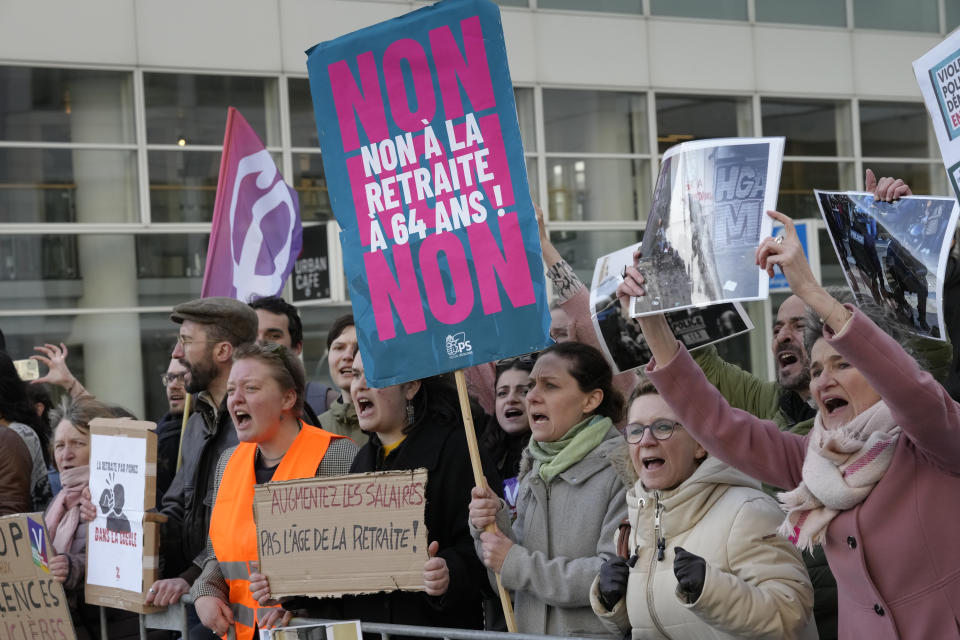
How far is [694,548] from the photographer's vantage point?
3.70m

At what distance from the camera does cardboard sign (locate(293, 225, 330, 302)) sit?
10562mm

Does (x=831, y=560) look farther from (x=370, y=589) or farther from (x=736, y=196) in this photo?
(x=370, y=589)

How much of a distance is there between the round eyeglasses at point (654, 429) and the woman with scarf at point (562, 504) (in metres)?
0.26

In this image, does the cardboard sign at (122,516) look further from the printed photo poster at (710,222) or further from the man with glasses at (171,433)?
the printed photo poster at (710,222)

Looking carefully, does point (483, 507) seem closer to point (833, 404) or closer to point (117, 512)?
point (833, 404)

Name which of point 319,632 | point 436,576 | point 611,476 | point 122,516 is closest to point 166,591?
point 122,516

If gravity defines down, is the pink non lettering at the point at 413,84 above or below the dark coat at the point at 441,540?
above

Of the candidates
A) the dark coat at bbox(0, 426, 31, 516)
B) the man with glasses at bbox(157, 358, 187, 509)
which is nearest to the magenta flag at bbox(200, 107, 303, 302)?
the man with glasses at bbox(157, 358, 187, 509)

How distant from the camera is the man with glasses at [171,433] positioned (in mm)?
6332

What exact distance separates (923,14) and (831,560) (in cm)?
1771

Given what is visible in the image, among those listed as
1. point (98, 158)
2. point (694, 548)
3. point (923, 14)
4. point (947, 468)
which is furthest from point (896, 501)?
point (923, 14)

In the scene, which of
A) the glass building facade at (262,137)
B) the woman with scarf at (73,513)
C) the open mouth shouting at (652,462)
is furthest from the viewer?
the glass building facade at (262,137)

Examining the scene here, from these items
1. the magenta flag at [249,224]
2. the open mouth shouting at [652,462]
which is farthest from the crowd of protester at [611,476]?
the magenta flag at [249,224]

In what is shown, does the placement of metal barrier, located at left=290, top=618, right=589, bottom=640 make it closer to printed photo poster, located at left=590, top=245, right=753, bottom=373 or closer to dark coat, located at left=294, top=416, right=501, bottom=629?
dark coat, located at left=294, top=416, right=501, bottom=629
